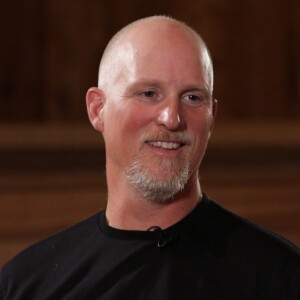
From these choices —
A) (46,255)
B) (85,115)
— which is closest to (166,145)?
(46,255)

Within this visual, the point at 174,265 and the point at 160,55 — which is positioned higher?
the point at 160,55

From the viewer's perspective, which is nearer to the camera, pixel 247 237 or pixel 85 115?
pixel 247 237

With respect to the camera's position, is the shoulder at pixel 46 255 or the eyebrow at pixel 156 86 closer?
the eyebrow at pixel 156 86

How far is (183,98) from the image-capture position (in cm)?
140

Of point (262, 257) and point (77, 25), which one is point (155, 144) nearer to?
point (262, 257)

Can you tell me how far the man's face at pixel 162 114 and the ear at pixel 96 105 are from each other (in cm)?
9

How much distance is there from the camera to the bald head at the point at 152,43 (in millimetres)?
1426

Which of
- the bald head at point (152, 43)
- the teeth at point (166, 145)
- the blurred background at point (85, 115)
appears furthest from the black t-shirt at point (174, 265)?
the blurred background at point (85, 115)

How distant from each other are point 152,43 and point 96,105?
0.57ft

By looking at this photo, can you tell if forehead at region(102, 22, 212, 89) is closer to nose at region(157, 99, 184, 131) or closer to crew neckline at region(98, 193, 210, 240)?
nose at region(157, 99, 184, 131)

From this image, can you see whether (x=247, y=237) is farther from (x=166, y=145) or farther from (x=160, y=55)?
(x=160, y=55)

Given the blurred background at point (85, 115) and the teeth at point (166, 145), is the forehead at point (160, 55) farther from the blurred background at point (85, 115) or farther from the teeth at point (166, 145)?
the blurred background at point (85, 115)

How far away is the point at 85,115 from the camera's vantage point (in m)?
2.76

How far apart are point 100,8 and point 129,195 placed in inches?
54.9
